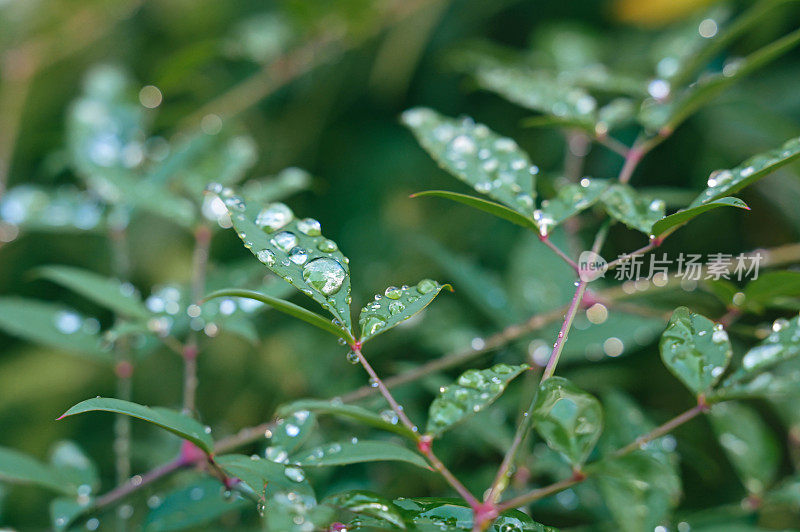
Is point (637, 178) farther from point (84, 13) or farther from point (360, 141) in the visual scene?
point (84, 13)

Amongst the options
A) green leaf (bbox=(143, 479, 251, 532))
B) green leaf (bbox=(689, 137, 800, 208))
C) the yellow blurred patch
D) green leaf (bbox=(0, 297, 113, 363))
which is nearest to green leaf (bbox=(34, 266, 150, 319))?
green leaf (bbox=(0, 297, 113, 363))

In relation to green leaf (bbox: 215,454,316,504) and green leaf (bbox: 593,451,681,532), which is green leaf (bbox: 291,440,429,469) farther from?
green leaf (bbox: 593,451,681,532)

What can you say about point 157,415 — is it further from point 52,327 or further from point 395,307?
point 52,327

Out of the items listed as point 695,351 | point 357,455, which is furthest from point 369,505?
point 695,351

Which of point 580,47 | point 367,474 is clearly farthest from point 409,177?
point 367,474

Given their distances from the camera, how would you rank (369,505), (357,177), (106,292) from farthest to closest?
(357,177) < (106,292) < (369,505)

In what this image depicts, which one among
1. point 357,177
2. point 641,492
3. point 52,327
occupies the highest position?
point 357,177
